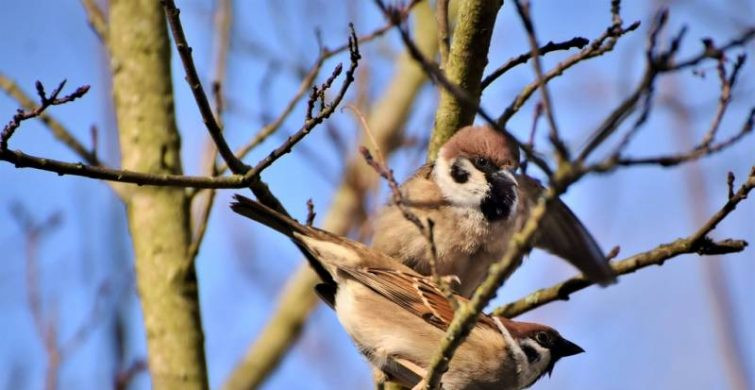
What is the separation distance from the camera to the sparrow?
12.5 feet

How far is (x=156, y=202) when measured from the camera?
3.98m

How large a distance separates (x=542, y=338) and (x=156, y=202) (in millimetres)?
1715

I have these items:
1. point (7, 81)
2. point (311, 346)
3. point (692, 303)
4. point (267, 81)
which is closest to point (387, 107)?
point (267, 81)

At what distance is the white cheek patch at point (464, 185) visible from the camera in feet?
12.7

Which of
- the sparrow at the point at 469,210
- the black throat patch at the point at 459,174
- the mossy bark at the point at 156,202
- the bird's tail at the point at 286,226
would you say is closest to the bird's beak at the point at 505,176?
the sparrow at the point at 469,210

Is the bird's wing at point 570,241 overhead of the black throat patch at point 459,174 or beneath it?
beneath

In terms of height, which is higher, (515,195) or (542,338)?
A: (515,195)

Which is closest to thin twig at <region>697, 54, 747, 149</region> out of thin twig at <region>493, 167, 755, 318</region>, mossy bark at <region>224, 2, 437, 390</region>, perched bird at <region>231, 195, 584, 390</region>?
thin twig at <region>493, 167, 755, 318</region>

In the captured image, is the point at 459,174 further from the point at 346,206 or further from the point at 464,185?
the point at 346,206

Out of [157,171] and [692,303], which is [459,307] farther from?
[692,303]

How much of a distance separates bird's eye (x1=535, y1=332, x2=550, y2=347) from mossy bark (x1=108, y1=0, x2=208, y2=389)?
1.35m

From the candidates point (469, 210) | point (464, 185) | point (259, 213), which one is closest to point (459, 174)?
point (464, 185)

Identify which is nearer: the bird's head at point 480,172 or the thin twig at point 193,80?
the thin twig at point 193,80

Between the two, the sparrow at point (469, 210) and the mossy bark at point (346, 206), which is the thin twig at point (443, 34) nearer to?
the sparrow at point (469, 210)
